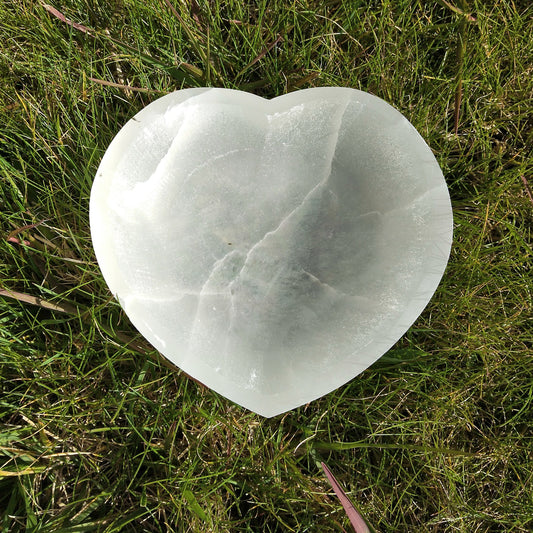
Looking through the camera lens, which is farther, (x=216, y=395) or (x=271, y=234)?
(x=216, y=395)

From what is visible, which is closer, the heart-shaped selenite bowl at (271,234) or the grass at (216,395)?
the heart-shaped selenite bowl at (271,234)

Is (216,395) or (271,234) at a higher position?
(271,234)

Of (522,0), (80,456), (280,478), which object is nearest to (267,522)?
(280,478)

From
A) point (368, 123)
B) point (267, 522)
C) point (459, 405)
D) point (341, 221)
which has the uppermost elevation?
point (368, 123)

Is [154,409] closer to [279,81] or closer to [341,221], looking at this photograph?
[341,221]

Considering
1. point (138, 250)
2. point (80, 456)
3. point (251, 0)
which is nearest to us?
point (138, 250)
